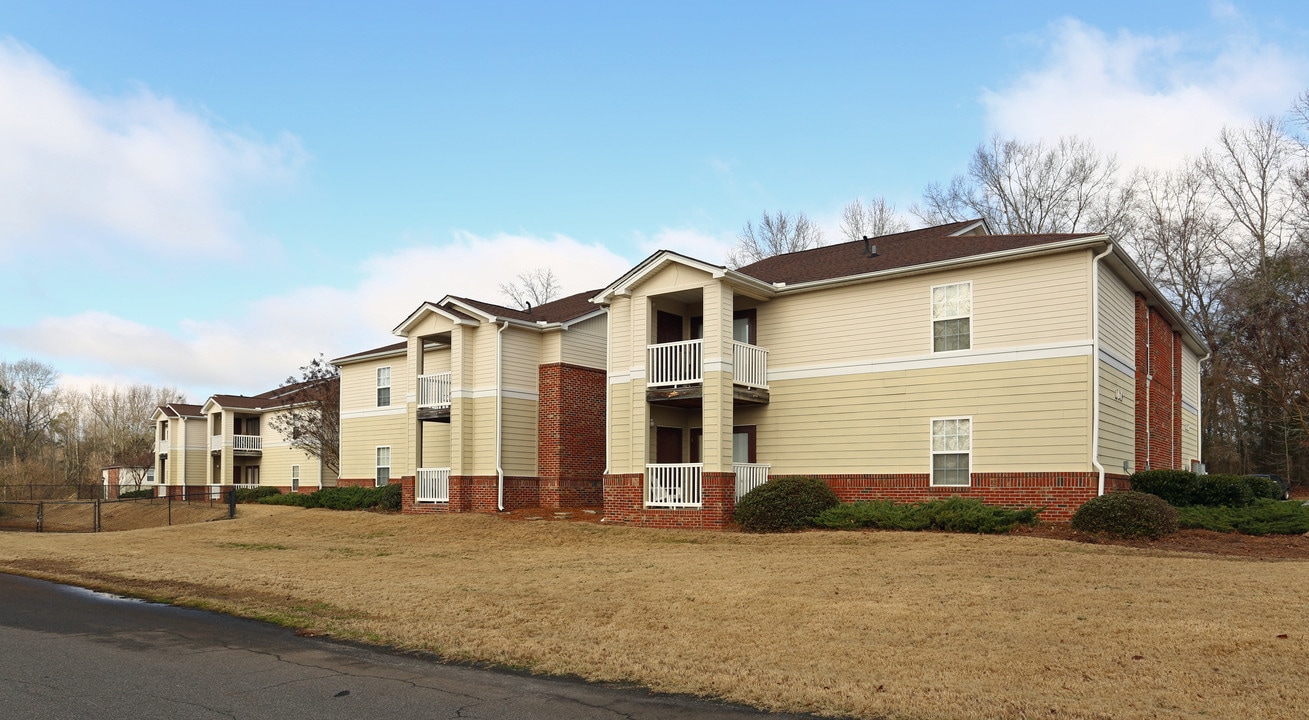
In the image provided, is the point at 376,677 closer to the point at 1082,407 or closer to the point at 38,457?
the point at 1082,407

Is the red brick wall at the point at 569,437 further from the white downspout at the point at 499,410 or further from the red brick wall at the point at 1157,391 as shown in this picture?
the red brick wall at the point at 1157,391

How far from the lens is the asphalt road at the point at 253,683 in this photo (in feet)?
23.8

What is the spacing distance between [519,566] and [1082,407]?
11669 millimetres

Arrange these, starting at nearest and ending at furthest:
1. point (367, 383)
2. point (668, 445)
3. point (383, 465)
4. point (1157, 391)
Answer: point (1157, 391) → point (668, 445) → point (383, 465) → point (367, 383)

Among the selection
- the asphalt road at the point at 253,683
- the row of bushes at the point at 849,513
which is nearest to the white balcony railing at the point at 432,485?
the row of bushes at the point at 849,513

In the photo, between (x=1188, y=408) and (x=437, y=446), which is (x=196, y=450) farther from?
(x=1188, y=408)

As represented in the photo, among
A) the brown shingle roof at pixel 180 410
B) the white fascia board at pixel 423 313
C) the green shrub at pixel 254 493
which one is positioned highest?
the white fascia board at pixel 423 313

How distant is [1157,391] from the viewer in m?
25.5

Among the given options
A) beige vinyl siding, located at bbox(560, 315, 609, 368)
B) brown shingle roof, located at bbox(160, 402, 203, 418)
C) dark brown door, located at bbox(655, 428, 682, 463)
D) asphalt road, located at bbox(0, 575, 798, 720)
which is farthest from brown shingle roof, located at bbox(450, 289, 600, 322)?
brown shingle roof, located at bbox(160, 402, 203, 418)

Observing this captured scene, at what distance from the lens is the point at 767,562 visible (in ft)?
51.9

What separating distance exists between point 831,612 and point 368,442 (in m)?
28.9

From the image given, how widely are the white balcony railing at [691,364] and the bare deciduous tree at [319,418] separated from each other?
2114 cm

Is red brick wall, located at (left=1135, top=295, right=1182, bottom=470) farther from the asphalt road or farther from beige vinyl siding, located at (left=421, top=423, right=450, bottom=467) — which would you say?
beige vinyl siding, located at (left=421, top=423, right=450, bottom=467)

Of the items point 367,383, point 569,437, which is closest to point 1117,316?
point 569,437
